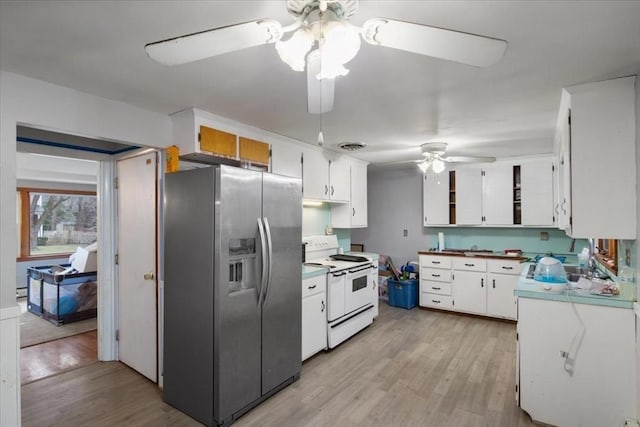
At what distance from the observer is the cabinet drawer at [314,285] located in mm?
3111

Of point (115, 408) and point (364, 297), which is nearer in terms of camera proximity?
point (115, 408)

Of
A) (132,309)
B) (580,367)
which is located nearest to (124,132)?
(132,309)

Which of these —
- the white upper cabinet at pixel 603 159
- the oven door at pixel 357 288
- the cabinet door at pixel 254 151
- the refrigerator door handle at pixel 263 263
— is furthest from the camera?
the oven door at pixel 357 288

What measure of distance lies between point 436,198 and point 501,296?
172 cm

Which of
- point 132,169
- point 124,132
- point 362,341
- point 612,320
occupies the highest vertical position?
point 124,132

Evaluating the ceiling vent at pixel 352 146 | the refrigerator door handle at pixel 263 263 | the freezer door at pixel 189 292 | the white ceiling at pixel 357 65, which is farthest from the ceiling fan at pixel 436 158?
the freezer door at pixel 189 292

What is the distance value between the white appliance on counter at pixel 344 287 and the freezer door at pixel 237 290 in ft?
3.81

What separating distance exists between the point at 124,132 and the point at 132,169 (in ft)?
2.31

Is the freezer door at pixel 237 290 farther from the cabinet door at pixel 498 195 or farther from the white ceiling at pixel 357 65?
the cabinet door at pixel 498 195

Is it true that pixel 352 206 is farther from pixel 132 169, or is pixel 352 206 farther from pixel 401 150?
pixel 132 169

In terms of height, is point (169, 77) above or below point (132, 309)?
above

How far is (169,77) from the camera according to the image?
2014 mm

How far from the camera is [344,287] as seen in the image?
12.0ft

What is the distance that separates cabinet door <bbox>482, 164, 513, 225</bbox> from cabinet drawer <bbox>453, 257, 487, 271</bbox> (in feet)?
2.20
